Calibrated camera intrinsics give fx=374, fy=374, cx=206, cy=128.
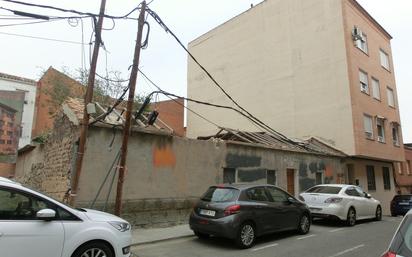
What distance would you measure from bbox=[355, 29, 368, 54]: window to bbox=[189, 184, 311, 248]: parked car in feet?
51.8

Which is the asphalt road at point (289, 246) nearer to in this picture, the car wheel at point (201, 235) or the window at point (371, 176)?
the car wheel at point (201, 235)

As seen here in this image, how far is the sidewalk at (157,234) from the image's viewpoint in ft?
32.3

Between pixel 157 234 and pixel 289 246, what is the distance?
3.73 meters

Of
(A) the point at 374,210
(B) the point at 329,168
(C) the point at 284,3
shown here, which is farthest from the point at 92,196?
(C) the point at 284,3

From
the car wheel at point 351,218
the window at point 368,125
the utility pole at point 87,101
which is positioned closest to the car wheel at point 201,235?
the utility pole at point 87,101

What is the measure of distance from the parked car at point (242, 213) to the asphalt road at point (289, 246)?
0.32 meters

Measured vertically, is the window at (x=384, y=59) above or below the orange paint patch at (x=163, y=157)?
above

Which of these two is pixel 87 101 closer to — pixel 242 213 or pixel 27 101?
pixel 242 213

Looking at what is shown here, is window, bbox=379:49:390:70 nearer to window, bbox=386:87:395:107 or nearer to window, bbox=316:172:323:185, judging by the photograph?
window, bbox=386:87:395:107

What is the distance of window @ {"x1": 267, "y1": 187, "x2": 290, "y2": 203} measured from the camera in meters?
10.4

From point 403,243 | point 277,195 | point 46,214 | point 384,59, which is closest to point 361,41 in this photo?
point 384,59

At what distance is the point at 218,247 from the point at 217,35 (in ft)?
76.7

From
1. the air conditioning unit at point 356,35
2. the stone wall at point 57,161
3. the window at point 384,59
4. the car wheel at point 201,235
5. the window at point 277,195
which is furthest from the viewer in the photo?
the window at point 384,59

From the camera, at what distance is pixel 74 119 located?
36.6 feet
